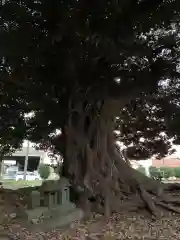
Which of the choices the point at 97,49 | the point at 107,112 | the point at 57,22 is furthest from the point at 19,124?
the point at 57,22

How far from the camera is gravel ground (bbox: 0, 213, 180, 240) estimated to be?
486 cm

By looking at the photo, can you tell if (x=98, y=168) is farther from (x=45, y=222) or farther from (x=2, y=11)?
(x=2, y=11)

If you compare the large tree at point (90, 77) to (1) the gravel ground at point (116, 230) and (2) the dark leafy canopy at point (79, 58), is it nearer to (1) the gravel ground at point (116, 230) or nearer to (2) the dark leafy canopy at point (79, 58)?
(2) the dark leafy canopy at point (79, 58)

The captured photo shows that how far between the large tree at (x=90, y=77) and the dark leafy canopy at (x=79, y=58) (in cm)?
1

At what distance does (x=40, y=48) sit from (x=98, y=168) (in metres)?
2.86

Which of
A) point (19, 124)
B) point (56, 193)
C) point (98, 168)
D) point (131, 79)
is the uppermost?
point (131, 79)

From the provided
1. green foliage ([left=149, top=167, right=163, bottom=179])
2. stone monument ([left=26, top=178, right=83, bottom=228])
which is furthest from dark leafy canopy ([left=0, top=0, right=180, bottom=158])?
green foliage ([left=149, top=167, right=163, bottom=179])

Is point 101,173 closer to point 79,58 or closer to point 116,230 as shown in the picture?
point 116,230

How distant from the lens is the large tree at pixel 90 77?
4.72m

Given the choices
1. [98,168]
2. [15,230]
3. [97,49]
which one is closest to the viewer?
[15,230]

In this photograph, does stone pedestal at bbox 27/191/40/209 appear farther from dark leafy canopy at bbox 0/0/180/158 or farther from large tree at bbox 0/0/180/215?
dark leafy canopy at bbox 0/0/180/158

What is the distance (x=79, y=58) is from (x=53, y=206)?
7.86 feet

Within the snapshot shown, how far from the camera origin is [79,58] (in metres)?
5.91

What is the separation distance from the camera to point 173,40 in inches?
249
